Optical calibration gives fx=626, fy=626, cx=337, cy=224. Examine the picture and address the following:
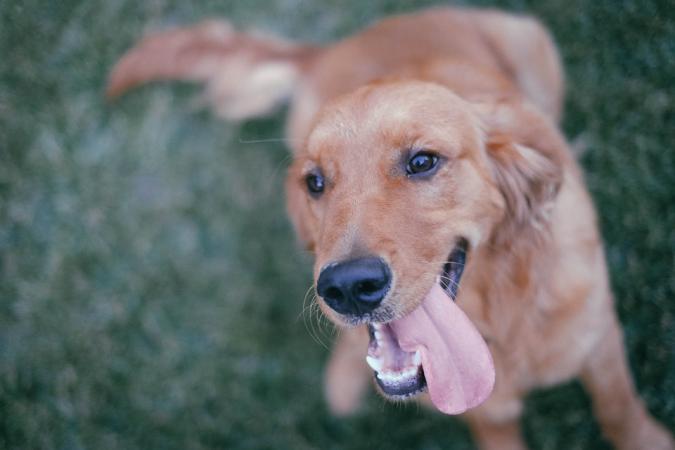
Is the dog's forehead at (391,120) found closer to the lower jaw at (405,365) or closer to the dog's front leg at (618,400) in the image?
the lower jaw at (405,365)

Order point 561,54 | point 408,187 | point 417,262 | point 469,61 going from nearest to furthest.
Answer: point 417,262 → point 408,187 → point 469,61 → point 561,54

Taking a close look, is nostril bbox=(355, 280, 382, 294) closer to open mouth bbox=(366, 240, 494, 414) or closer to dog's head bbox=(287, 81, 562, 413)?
dog's head bbox=(287, 81, 562, 413)

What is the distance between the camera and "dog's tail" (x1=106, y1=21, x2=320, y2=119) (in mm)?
3848

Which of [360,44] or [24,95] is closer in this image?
[360,44]

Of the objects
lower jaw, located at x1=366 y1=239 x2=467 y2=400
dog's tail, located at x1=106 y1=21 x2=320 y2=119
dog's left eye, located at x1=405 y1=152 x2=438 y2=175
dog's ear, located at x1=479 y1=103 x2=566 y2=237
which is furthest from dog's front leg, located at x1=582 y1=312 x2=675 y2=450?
dog's tail, located at x1=106 y1=21 x2=320 y2=119

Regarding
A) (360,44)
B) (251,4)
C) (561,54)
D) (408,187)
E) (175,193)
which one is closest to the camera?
(408,187)

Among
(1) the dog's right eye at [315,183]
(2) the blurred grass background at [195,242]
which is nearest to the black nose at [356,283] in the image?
(1) the dog's right eye at [315,183]

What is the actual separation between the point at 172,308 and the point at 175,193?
32.0 inches

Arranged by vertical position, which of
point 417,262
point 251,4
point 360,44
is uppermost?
point 251,4

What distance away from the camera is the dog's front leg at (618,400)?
278 cm

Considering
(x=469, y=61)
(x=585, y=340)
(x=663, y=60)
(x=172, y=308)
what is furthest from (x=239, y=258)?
(x=663, y=60)

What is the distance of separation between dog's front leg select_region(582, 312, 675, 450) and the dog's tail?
2366 millimetres

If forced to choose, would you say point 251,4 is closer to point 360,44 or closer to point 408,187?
point 360,44

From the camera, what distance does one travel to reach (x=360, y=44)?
136 inches
